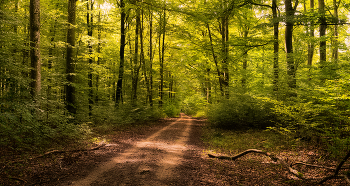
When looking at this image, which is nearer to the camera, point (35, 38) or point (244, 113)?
point (35, 38)

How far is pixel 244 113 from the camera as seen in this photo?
12.0 metres

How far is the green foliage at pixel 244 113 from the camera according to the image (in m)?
11.4

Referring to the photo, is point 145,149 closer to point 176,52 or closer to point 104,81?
point 104,81

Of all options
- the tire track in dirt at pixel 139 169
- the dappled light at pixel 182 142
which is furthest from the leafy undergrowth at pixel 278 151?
the tire track in dirt at pixel 139 169

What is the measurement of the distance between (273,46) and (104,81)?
18.4 metres

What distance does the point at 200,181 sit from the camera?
521cm

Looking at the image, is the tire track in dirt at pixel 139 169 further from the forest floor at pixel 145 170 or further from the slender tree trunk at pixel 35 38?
the slender tree trunk at pixel 35 38

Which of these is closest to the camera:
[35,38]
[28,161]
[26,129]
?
[26,129]

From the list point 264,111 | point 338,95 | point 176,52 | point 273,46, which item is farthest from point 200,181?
point 176,52

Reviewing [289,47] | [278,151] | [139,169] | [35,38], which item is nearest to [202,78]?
[289,47]

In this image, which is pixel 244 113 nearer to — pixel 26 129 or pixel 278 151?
pixel 278 151

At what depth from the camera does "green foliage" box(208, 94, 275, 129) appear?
37.4 ft

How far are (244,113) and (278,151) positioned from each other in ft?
14.5

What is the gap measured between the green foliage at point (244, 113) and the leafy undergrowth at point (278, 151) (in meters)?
0.88
